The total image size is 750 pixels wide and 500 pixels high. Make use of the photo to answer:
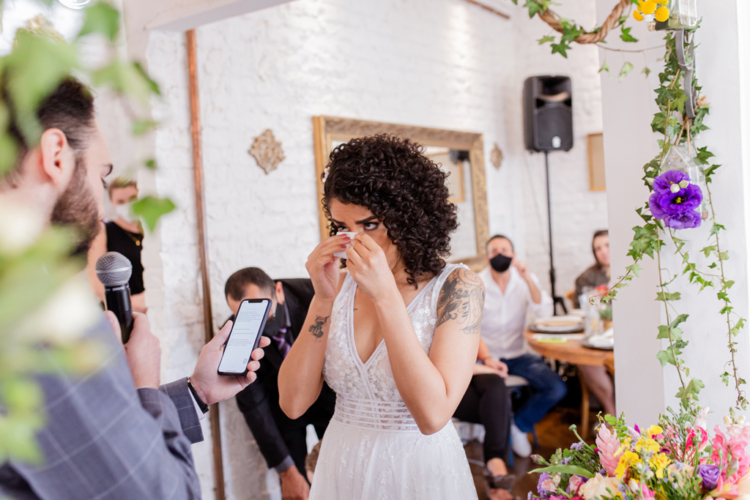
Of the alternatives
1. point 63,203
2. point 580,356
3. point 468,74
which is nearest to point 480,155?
point 468,74

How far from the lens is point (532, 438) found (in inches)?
155

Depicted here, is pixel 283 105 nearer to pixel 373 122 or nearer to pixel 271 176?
pixel 271 176

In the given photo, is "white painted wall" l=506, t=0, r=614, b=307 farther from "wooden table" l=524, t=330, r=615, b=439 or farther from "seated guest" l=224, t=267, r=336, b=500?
"seated guest" l=224, t=267, r=336, b=500

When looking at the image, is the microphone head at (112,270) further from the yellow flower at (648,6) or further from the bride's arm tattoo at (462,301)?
the yellow flower at (648,6)

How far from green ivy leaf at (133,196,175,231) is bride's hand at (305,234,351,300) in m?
1.12

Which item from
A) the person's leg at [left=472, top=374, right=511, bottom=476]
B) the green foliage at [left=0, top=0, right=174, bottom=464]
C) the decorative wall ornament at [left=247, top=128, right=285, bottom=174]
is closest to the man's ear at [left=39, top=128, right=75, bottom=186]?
the green foliage at [left=0, top=0, right=174, bottom=464]

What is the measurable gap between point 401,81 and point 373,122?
57 centimetres

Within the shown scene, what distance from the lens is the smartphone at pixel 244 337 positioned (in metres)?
1.21

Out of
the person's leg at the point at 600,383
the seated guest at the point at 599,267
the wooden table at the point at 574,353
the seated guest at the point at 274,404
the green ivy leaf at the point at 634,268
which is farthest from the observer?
the seated guest at the point at 599,267

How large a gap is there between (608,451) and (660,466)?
94mm

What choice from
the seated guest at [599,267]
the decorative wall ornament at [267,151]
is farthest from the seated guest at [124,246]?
the seated guest at [599,267]

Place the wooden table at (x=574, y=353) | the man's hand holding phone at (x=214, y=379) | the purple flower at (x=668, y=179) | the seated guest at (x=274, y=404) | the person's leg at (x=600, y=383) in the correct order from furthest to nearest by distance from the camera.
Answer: the person's leg at (x=600, y=383) → the wooden table at (x=574, y=353) → the seated guest at (x=274, y=404) → the purple flower at (x=668, y=179) → the man's hand holding phone at (x=214, y=379)

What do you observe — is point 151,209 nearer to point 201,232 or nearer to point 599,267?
point 201,232

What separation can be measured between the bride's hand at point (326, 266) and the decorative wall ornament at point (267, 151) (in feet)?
5.53
